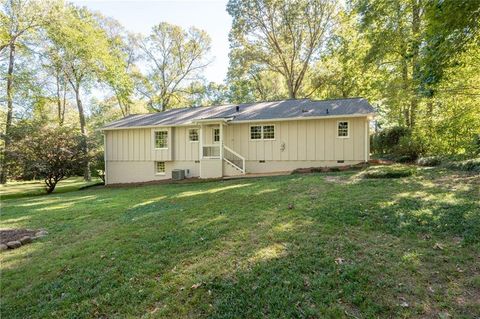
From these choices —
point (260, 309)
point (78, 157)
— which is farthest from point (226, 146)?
point (260, 309)

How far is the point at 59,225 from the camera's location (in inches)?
261

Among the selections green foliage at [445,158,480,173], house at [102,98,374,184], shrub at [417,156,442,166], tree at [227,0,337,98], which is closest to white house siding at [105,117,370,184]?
house at [102,98,374,184]

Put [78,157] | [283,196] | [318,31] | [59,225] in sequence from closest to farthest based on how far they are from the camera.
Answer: [59,225]
[283,196]
[78,157]
[318,31]

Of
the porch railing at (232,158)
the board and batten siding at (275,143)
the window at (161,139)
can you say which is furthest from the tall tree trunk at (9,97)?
the porch railing at (232,158)

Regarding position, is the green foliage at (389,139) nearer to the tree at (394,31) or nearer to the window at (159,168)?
the tree at (394,31)

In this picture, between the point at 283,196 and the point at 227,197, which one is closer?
the point at 283,196

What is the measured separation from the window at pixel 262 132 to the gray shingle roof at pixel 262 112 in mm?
517

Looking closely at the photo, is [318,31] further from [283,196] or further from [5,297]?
[5,297]

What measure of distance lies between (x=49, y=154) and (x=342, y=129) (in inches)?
622

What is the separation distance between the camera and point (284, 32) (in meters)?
25.1

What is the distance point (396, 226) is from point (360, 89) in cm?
1955

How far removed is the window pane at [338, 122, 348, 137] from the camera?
1325cm

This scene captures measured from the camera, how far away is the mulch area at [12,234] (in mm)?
5613

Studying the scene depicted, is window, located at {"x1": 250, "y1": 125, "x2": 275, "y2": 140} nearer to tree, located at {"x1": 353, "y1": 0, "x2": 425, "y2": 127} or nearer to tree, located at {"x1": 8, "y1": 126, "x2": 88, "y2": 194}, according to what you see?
tree, located at {"x1": 353, "y1": 0, "x2": 425, "y2": 127}
